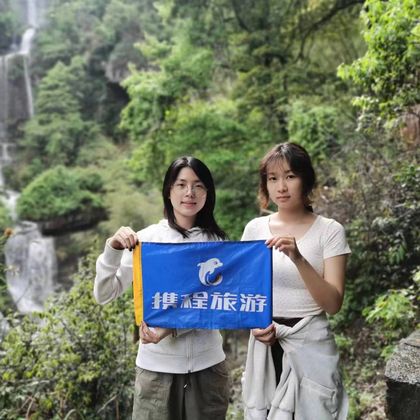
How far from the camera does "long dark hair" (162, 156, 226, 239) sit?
2.06 meters

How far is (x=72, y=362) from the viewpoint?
331cm

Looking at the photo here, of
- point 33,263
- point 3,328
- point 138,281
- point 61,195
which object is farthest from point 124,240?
point 61,195

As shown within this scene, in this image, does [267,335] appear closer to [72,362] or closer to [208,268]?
[208,268]

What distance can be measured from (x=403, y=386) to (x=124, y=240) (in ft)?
4.72

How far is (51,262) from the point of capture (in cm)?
1773

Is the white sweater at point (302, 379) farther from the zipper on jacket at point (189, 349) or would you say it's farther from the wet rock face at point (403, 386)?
the wet rock face at point (403, 386)

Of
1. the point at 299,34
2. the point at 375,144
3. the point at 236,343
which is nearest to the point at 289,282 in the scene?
the point at 375,144

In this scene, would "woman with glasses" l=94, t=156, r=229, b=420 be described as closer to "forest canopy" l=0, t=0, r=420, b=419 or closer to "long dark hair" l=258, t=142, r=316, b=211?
"long dark hair" l=258, t=142, r=316, b=211

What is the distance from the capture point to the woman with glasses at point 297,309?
1776 millimetres

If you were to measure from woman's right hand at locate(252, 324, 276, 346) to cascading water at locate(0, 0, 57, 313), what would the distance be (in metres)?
7.50

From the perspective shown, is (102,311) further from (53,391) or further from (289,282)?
(289,282)

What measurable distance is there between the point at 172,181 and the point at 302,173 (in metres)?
0.58

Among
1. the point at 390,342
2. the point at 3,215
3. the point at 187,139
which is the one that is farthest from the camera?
the point at 3,215

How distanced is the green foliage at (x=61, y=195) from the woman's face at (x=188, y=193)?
60.6 ft
